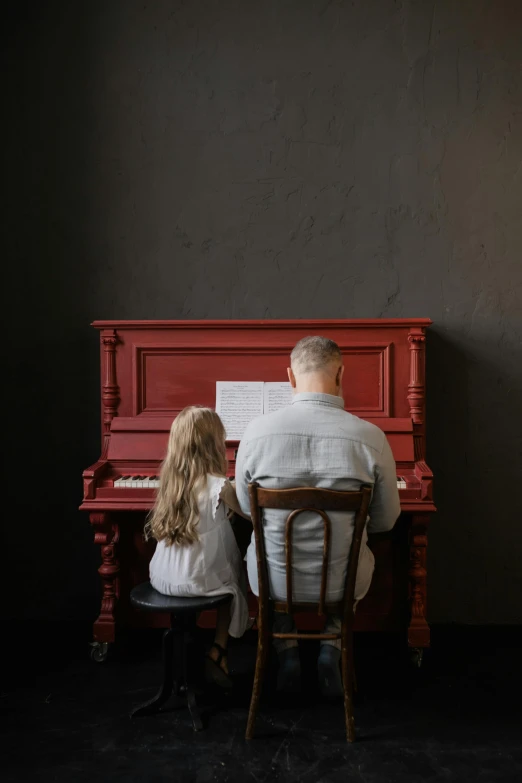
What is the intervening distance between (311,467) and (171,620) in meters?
0.74

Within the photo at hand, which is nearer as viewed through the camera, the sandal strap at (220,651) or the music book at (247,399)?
the sandal strap at (220,651)

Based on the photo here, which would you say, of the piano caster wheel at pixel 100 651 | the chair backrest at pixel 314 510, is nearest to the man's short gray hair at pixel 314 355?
the chair backrest at pixel 314 510

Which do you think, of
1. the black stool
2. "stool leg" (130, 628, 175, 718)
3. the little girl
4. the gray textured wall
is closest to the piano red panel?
the gray textured wall

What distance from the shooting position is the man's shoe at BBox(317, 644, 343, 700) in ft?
7.51

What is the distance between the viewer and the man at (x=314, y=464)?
2.01 m

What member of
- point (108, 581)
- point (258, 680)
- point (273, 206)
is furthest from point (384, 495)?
point (273, 206)

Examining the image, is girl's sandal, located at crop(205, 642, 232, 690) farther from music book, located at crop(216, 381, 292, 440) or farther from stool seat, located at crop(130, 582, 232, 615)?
music book, located at crop(216, 381, 292, 440)

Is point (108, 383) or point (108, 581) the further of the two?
point (108, 383)

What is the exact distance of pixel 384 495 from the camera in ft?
6.93

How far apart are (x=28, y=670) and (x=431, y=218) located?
2715mm

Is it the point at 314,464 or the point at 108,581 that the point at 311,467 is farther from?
the point at 108,581

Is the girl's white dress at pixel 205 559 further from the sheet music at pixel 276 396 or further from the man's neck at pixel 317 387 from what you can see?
the sheet music at pixel 276 396

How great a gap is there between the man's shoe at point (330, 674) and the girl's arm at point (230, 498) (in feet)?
1.93

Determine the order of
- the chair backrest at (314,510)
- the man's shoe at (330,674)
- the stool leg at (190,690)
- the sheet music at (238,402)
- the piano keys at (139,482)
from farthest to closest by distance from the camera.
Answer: the sheet music at (238,402) → the piano keys at (139,482) → the man's shoe at (330,674) → the stool leg at (190,690) → the chair backrest at (314,510)
